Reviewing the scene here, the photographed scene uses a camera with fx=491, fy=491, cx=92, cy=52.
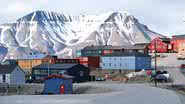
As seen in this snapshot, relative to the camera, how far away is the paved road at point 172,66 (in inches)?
3268

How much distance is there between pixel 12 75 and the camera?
306 feet

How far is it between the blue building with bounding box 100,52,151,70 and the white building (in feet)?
80.9

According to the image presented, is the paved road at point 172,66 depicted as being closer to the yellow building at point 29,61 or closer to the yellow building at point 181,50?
the yellow building at point 181,50

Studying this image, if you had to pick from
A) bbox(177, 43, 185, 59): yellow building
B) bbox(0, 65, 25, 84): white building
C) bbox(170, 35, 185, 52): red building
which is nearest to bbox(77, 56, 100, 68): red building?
bbox(177, 43, 185, 59): yellow building

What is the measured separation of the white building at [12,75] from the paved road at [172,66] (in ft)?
93.2

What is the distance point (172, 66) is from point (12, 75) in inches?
1438

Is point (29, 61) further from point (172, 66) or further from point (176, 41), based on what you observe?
point (176, 41)

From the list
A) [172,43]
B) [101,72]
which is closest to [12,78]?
[101,72]

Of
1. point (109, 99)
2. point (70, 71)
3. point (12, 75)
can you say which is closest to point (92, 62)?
point (70, 71)

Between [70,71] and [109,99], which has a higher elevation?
[70,71]

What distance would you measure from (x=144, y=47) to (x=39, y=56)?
32.2 metres

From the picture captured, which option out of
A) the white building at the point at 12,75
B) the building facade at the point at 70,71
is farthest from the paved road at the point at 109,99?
the building facade at the point at 70,71

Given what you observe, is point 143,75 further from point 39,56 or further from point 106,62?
point 39,56

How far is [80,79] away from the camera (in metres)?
96.1
